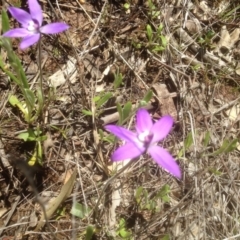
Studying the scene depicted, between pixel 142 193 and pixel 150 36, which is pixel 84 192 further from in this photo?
pixel 150 36

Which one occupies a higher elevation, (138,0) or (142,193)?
(138,0)

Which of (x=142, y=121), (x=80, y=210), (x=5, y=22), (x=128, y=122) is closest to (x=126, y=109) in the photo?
(x=128, y=122)

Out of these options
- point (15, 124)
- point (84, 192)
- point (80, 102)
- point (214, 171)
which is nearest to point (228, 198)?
point (214, 171)

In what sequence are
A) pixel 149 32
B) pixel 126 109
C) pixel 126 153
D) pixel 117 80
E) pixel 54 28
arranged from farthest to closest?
pixel 149 32, pixel 117 80, pixel 126 109, pixel 54 28, pixel 126 153

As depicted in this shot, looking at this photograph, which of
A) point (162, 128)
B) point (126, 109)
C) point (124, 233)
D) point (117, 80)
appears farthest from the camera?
point (117, 80)

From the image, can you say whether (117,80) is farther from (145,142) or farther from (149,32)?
(145,142)

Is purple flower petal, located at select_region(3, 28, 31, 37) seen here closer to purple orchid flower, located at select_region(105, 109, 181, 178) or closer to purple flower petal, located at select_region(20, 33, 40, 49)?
purple flower petal, located at select_region(20, 33, 40, 49)

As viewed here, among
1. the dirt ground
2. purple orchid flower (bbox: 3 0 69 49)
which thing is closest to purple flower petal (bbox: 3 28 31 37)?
purple orchid flower (bbox: 3 0 69 49)
